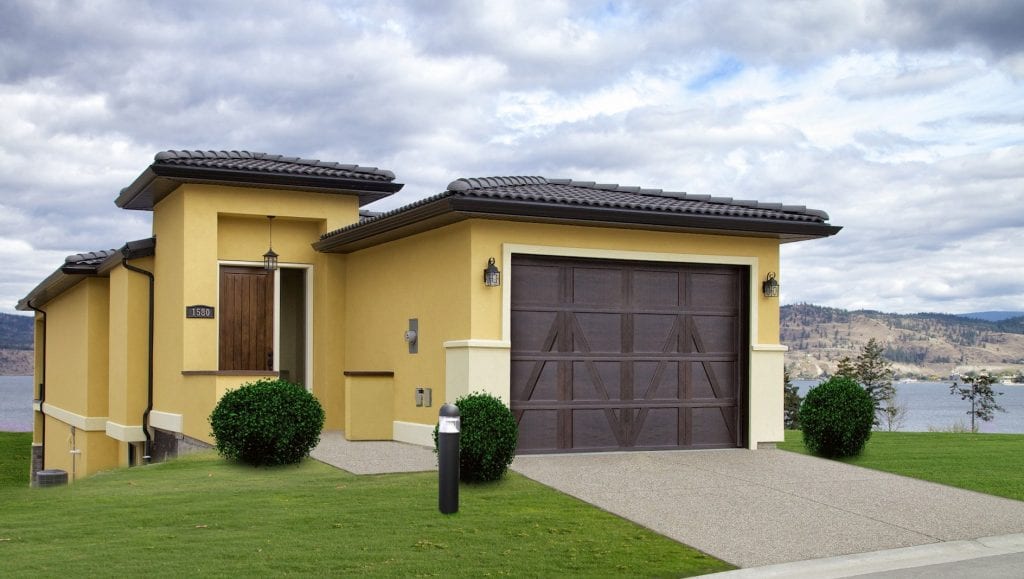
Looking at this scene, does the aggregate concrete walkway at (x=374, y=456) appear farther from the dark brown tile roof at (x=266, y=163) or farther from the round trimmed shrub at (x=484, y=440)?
the dark brown tile roof at (x=266, y=163)

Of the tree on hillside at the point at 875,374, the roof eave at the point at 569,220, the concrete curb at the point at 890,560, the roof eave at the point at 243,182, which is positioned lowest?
the tree on hillside at the point at 875,374

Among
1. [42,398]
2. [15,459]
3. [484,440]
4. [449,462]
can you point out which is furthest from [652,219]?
[15,459]

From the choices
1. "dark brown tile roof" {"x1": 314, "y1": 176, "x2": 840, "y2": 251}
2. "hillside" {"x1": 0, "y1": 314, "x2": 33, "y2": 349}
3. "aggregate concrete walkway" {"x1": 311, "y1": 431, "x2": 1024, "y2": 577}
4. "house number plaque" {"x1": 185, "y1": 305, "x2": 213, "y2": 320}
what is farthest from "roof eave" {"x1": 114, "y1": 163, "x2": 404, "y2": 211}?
→ "hillside" {"x1": 0, "y1": 314, "x2": 33, "y2": 349}

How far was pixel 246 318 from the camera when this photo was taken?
18297 millimetres

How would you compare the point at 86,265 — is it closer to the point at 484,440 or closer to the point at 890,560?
the point at 484,440

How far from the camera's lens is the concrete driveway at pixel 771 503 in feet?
32.8

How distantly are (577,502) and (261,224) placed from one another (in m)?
9.20

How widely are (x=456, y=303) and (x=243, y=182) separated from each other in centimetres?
498

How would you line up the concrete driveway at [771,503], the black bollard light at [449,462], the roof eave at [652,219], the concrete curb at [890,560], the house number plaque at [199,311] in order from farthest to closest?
1. the house number plaque at [199,311]
2. the roof eave at [652,219]
3. the black bollard light at [449,462]
4. the concrete driveway at [771,503]
5. the concrete curb at [890,560]

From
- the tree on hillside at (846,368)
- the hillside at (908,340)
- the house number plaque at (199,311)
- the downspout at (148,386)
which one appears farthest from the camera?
the hillside at (908,340)

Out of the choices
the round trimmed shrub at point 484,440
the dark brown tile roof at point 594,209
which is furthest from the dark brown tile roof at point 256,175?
the round trimmed shrub at point 484,440

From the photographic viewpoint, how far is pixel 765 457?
595 inches

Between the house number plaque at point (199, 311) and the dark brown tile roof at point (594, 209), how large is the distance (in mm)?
2272

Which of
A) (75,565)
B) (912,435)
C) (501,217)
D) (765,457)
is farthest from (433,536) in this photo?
(912,435)
